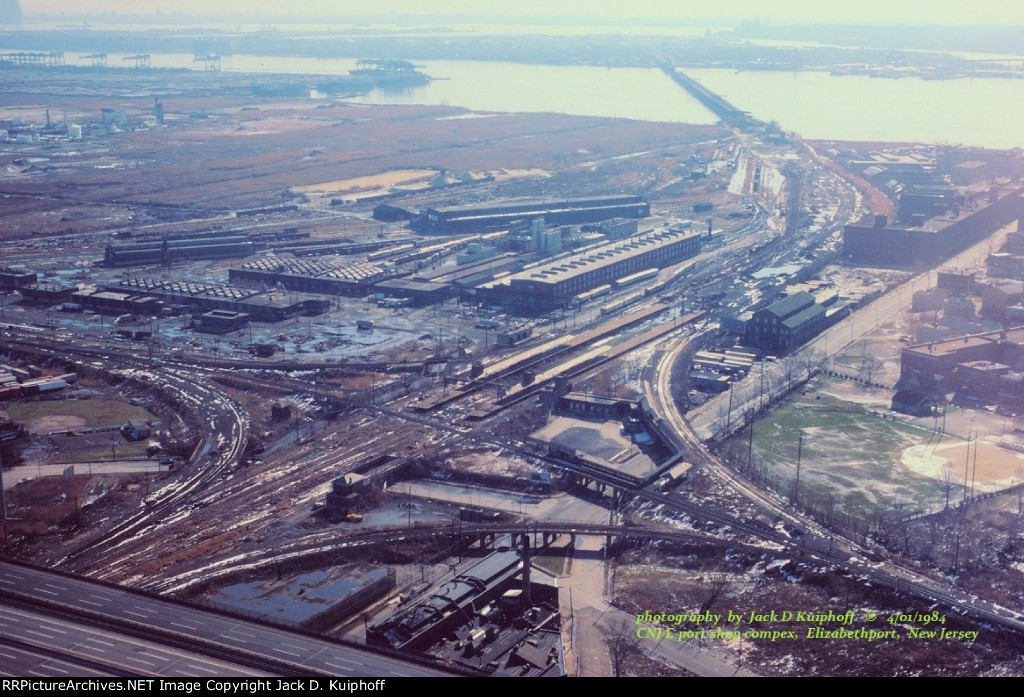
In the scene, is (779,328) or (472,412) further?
(779,328)

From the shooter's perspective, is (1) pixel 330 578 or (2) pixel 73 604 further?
(1) pixel 330 578

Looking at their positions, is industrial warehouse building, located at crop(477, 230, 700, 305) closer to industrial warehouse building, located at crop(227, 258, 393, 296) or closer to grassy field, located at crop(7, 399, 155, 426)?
industrial warehouse building, located at crop(227, 258, 393, 296)

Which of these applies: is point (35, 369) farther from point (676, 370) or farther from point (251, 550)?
point (676, 370)

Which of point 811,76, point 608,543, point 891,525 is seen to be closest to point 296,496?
point 608,543

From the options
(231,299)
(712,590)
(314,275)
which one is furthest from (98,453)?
(314,275)

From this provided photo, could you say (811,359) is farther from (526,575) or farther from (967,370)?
(526,575)

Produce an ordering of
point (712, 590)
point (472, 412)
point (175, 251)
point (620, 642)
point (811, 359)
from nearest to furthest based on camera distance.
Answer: point (620, 642) < point (712, 590) < point (472, 412) < point (811, 359) < point (175, 251)

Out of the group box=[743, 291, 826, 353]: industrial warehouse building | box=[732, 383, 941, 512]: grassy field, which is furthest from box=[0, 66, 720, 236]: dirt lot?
box=[732, 383, 941, 512]: grassy field
